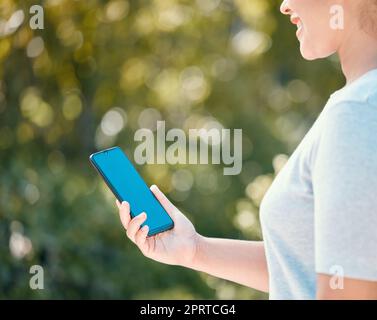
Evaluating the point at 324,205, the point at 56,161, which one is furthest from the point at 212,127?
the point at 324,205

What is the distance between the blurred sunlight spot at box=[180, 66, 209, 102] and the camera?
18.0 feet

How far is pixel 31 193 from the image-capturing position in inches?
157

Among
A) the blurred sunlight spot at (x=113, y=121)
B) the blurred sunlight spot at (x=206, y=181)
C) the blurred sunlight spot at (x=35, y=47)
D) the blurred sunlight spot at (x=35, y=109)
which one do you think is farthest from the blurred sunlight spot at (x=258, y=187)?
the blurred sunlight spot at (x=35, y=47)

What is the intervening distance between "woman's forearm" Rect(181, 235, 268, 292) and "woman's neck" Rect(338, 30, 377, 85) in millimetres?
353

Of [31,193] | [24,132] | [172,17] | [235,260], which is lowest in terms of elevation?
[235,260]

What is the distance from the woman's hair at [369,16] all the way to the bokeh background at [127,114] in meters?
2.45

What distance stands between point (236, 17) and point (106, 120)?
1324 millimetres

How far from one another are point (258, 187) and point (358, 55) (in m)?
3.81

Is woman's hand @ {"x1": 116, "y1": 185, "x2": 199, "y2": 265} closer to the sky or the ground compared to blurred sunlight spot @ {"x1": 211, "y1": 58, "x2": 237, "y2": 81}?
closer to the ground

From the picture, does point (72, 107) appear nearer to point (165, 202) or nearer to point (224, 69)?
point (224, 69)

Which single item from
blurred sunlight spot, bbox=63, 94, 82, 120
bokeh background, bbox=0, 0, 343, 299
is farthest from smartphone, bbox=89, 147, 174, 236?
blurred sunlight spot, bbox=63, 94, 82, 120

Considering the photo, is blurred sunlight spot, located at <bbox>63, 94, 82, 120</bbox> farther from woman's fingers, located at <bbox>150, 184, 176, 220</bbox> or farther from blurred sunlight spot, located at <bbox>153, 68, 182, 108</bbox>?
woman's fingers, located at <bbox>150, 184, 176, 220</bbox>
